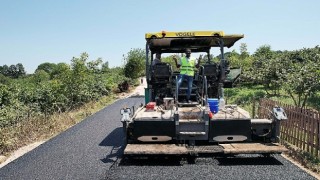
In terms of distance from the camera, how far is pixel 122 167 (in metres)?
6.09

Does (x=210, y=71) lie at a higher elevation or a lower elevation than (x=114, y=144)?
higher

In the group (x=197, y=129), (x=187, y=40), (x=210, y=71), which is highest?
(x=187, y=40)

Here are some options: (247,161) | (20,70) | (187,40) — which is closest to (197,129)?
(247,161)

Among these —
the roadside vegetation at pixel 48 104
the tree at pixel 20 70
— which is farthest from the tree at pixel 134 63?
the tree at pixel 20 70

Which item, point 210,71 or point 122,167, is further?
point 210,71

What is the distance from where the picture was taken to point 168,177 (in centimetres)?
545

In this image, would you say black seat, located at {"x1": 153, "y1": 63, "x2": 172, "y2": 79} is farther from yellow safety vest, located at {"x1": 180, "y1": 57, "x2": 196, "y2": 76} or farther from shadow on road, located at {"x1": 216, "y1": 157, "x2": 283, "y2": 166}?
shadow on road, located at {"x1": 216, "y1": 157, "x2": 283, "y2": 166}

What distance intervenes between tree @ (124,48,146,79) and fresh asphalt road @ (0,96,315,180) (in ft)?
92.6

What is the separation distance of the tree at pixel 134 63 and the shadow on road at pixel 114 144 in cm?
2559

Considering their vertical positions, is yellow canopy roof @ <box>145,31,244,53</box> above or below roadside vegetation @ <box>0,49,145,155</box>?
above

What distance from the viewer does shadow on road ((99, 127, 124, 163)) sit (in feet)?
22.3

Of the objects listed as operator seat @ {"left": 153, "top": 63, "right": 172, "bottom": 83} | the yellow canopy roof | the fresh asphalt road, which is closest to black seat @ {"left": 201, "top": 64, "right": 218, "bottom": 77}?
the yellow canopy roof

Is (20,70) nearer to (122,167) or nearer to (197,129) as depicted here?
(122,167)

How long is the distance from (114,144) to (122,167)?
2.18m
